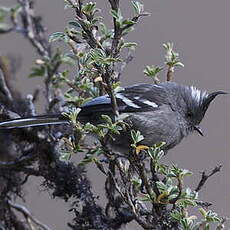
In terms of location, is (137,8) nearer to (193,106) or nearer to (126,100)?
(126,100)

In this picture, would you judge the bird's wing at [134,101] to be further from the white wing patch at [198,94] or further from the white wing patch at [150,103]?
the white wing patch at [198,94]

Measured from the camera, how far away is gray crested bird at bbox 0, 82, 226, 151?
2836mm

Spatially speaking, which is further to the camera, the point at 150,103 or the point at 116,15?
the point at 150,103

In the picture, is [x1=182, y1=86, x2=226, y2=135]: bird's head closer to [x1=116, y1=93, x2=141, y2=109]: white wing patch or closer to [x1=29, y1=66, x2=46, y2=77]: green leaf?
[x1=116, y1=93, x2=141, y2=109]: white wing patch

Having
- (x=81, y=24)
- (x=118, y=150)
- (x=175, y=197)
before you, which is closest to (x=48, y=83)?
(x=118, y=150)

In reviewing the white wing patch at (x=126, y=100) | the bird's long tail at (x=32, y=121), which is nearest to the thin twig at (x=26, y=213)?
the bird's long tail at (x=32, y=121)

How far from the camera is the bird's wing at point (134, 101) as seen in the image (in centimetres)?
277

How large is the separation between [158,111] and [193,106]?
220 millimetres

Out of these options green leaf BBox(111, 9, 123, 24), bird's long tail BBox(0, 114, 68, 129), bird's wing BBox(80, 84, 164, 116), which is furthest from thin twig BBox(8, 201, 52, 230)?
green leaf BBox(111, 9, 123, 24)

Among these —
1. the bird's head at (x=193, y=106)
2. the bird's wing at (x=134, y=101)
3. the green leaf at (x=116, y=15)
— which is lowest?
the bird's head at (x=193, y=106)

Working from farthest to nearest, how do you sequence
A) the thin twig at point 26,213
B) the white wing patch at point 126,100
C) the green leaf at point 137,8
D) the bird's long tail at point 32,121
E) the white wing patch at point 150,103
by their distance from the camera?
the white wing patch at point 150,103 < the white wing patch at point 126,100 < the thin twig at point 26,213 < the bird's long tail at point 32,121 < the green leaf at point 137,8

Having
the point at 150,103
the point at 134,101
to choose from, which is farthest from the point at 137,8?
the point at 150,103

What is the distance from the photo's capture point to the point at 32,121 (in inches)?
104

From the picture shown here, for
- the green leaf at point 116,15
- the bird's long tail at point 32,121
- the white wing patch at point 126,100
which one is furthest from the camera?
the white wing patch at point 126,100
